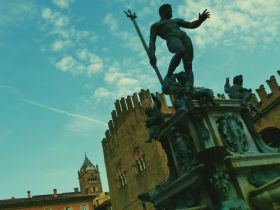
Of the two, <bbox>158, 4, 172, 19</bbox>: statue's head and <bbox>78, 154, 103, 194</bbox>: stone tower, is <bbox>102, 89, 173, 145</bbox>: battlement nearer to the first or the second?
<bbox>158, 4, 172, 19</bbox>: statue's head

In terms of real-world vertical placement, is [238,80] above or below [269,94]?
below

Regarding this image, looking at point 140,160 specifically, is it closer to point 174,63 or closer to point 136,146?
point 136,146

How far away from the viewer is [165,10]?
6566mm

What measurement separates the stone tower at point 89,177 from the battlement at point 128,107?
6708 cm

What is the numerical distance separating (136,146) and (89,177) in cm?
7583

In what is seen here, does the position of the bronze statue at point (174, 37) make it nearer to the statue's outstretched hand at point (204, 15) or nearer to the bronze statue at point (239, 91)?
the statue's outstretched hand at point (204, 15)

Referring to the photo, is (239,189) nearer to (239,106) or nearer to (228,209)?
(228,209)

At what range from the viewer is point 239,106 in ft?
19.0

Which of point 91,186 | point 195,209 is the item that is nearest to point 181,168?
point 195,209

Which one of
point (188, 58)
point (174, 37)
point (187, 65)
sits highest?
point (174, 37)

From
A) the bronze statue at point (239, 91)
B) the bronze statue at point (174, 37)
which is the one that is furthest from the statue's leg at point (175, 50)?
the bronze statue at point (239, 91)

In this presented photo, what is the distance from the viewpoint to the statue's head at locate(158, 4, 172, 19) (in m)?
6.57

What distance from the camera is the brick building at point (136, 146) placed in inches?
905

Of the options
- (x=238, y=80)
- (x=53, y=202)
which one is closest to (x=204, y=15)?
(x=238, y=80)
